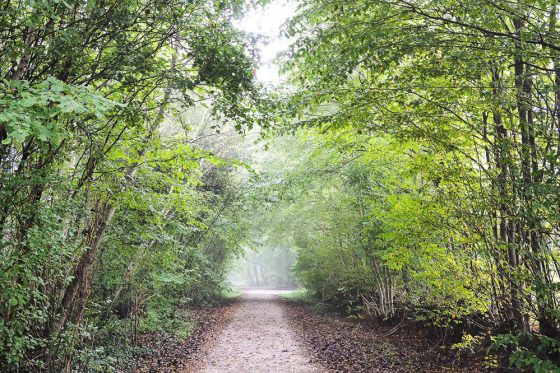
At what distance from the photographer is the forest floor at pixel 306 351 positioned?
23.5ft

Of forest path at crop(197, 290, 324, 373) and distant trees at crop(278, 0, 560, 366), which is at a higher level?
Answer: distant trees at crop(278, 0, 560, 366)

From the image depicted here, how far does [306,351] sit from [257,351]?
4.32 ft

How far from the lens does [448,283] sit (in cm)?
568

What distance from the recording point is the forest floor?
7.16m

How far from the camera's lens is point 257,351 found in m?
8.96

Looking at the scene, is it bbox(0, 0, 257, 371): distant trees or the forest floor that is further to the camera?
the forest floor

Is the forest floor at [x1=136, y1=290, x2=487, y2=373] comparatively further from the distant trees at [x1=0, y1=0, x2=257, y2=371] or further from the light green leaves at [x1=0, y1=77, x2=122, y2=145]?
the light green leaves at [x1=0, y1=77, x2=122, y2=145]

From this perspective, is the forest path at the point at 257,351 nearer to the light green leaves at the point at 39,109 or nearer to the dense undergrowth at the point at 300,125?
the dense undergrowth at the point at 300,125

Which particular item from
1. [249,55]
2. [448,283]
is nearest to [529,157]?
[448,283]

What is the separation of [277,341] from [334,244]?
4.59 meters

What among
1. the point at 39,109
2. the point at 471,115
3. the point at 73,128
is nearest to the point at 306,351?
the point at 471,115

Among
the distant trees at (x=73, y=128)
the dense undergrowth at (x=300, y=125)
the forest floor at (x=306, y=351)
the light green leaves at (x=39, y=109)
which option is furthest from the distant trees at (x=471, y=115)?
the light green leaves at (x=39, y=109)

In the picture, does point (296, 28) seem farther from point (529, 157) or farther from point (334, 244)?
point (334, 244)

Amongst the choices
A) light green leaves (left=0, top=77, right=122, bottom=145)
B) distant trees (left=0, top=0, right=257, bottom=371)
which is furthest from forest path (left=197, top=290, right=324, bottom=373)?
light green leaves (left=0, top=77, right=122, bottom=145)
